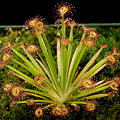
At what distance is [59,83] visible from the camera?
2.24 m

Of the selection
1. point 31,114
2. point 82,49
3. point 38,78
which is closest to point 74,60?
point 82,49

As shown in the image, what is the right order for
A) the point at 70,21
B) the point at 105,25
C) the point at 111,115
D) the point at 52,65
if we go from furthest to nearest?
the point at 105,25 → the point at 70,21 → the point at 111,115 → the point at 52,65

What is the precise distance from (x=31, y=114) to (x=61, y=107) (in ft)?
1.85

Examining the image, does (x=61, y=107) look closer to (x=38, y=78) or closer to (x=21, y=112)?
(x=38, y=78)

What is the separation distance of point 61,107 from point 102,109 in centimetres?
61

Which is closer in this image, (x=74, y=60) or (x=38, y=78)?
(x=38, y=78)

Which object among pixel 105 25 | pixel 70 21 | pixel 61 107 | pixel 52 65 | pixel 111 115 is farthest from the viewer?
pixel 105 25

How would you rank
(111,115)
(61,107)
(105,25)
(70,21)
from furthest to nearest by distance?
(105,25), (70,21), (111,115), (61,107)

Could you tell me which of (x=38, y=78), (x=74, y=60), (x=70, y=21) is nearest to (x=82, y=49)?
(x=74, y=60)

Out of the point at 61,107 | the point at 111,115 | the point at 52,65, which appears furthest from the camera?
the point at 111,115

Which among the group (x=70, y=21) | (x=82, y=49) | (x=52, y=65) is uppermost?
(x=70, y=21)

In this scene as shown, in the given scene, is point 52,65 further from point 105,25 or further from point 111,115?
point 105,25

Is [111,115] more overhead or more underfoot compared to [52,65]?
more underfoot

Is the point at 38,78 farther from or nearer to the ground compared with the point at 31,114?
farther from the ground
